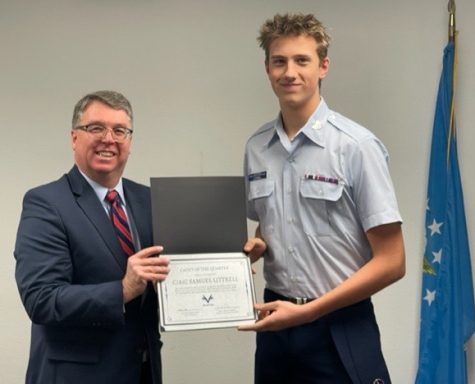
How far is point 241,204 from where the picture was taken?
1.60m

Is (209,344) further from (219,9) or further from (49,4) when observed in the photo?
(49,4)

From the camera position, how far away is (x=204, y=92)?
2.56 metres

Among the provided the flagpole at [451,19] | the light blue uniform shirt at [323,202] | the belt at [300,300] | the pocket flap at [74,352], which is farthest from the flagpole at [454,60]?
the pocket flap at [74,352]

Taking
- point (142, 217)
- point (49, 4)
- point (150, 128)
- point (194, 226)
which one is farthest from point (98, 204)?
point (49, 4)

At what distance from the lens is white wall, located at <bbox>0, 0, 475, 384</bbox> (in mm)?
2461

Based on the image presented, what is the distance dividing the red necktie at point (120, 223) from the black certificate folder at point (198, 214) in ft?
0.32

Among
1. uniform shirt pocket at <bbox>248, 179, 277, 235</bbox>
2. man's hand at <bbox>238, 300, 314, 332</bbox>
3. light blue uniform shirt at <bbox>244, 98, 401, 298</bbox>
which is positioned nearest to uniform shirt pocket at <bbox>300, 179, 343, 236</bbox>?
light blue uniform shirt at <bbox>244, 98, 401, 298</bbox>

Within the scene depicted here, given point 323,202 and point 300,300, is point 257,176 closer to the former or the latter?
point 323,202

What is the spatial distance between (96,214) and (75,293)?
9.7 inches

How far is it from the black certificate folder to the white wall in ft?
3.27

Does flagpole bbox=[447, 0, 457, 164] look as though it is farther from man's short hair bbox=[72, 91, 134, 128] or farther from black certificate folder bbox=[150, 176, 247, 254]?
man's short hair bbox=[72, 91, 134, 128]

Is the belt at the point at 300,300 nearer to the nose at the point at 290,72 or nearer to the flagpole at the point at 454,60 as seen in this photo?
the nose at the point at 290,72

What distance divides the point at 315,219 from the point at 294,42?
0.55 m

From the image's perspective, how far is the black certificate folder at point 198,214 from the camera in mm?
1503
